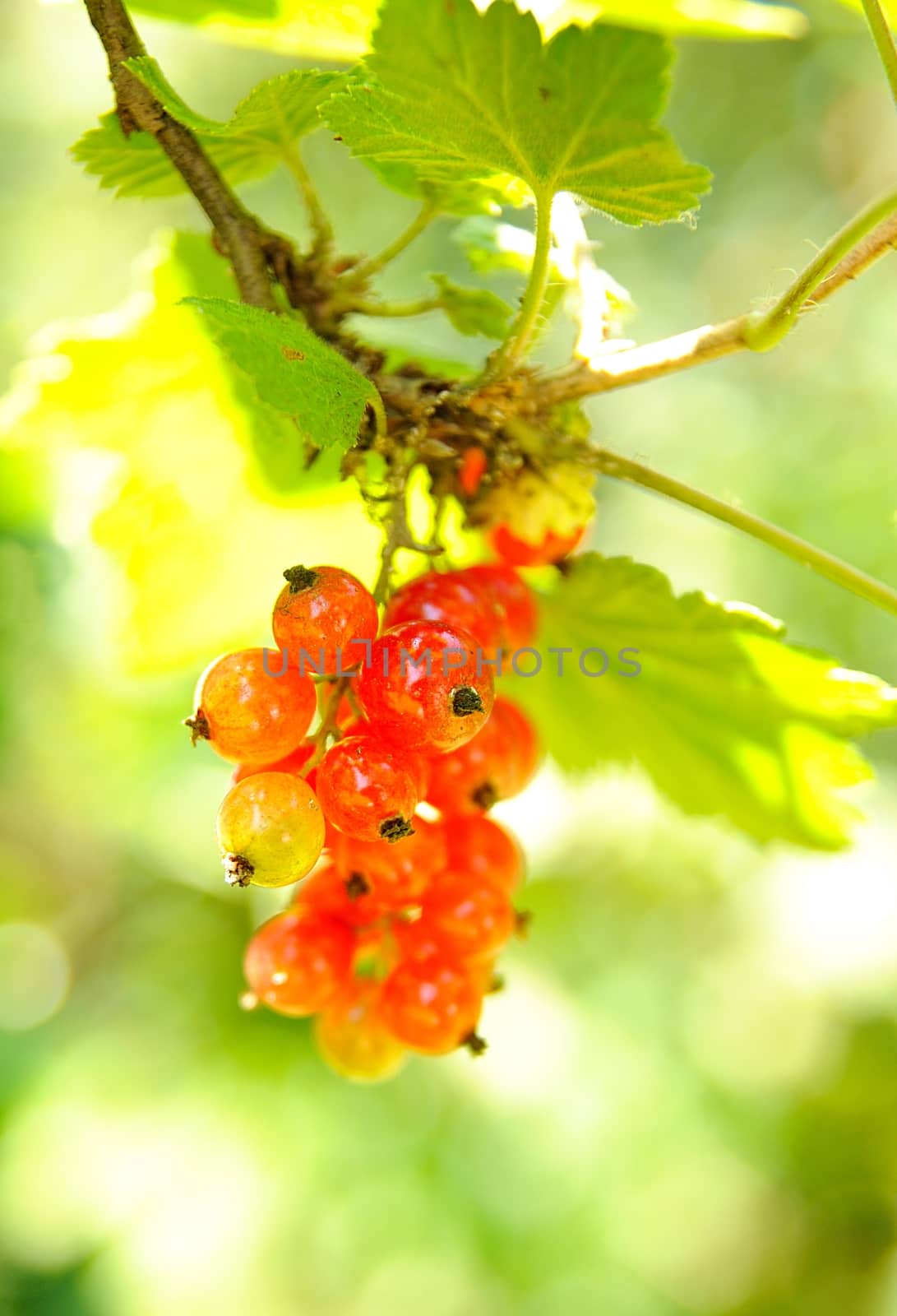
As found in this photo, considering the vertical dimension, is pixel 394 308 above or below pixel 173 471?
above

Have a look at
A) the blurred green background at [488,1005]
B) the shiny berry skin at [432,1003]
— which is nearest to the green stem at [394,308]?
the blurred green background at [488,1005]

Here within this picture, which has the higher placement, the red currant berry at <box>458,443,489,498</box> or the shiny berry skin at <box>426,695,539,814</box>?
the red currant berry at <box>458,443,489,498</box>

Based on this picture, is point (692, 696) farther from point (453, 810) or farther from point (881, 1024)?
point (881, 1024)

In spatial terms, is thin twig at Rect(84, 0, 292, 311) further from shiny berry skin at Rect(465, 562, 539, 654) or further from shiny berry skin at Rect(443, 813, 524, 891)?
shiny berry skin at Rect(443, 813, 524, 891)

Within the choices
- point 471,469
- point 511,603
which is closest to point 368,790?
point 511,603

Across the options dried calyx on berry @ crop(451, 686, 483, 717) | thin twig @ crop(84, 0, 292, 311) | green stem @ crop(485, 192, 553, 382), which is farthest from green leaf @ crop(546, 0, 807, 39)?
dried calyx on berry @ crop(451, 686, 483, 717)

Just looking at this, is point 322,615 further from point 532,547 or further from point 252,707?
point 532,547

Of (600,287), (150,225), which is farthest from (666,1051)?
(150,225)

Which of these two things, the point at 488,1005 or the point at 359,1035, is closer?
the point at 359,1035
